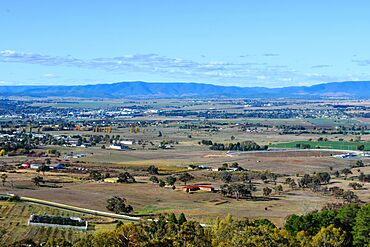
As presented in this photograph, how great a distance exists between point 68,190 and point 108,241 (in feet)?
120

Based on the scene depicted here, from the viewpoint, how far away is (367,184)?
72062 mm

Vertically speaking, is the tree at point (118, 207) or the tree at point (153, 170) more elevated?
the tree at point (118, 207)

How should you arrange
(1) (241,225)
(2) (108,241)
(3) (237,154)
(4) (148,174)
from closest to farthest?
(2) (108,241) → (1) (241,225) → (4) (148,174) → (3) (237,154)

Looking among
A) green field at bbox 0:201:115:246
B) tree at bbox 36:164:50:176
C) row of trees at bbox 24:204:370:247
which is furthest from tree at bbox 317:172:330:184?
tree at bbox 36:164:50:176

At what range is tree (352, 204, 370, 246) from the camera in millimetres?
36344

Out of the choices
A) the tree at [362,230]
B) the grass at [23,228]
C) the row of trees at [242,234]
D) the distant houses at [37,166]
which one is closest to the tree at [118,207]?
the grass at [23,228]

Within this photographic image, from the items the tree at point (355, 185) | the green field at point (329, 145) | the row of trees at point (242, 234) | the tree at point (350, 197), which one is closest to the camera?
the row of trees at point (242, 234)

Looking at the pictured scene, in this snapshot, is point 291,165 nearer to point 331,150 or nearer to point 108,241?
point 331,150

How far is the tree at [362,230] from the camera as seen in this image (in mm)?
36344

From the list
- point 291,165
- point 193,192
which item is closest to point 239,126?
point 291,165

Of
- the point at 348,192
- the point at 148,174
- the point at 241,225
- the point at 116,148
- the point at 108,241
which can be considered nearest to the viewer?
the point at 108,241

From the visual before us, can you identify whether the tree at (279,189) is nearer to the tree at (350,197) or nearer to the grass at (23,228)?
the tree at (350,197)

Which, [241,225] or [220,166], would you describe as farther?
[220,166]

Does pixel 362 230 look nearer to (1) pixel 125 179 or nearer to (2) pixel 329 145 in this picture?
(1) pixel 125 179
